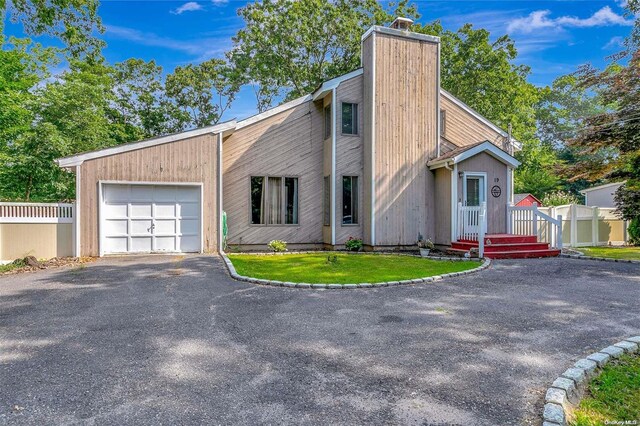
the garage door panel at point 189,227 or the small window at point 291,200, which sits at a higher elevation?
the small window at point 291,200

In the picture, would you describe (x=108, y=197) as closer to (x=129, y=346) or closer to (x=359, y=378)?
(x=129, y=346)

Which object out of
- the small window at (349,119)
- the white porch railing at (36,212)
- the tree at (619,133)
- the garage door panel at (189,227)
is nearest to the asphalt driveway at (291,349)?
the white porch railing at (36,212)

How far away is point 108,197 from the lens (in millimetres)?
11336

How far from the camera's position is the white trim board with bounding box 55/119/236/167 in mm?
10719

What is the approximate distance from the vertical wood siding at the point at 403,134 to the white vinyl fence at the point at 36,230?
382 inches

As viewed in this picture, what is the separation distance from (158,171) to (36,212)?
337cm

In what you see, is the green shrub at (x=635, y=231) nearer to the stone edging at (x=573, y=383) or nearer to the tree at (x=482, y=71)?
the tree at (x=482, y=71)

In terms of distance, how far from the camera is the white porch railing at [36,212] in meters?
10.1

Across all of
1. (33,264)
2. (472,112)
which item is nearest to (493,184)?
(472,112)

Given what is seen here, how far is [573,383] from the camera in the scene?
10.9 feet

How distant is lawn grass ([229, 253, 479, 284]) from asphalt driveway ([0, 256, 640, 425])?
3.31ft

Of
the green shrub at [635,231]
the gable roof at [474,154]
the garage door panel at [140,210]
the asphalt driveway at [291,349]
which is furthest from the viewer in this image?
the green shrub at [635,231]

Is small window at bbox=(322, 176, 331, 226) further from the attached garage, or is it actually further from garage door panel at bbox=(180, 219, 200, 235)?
garage door panel at bbox=(180, 219, 200, 235)

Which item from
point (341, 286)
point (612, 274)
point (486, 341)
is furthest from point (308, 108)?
point (486, 341)
